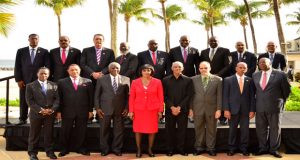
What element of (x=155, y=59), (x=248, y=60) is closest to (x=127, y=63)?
(x=155, y=59)

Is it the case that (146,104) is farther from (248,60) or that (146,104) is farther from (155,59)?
(248,60)

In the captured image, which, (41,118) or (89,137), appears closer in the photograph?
(41,118)

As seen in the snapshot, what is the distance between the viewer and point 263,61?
21.2ft

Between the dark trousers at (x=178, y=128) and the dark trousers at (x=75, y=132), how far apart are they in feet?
4.52

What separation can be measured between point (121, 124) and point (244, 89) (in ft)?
6.96

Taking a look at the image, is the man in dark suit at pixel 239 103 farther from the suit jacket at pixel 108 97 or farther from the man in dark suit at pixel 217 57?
the suit jacket at pixel 108 97

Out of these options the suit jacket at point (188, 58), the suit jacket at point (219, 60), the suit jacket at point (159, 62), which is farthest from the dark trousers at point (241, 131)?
the suit jacket at point (159, 62)

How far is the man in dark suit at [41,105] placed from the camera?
6.11 metres

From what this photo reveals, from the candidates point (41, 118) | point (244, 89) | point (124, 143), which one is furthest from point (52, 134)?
point (244, 89)

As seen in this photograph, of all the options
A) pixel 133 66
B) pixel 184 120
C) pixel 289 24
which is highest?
pixel 289 24

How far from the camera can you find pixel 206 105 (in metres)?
6.50

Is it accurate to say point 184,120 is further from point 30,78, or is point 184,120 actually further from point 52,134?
point 30,78

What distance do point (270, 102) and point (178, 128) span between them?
5.08 feet

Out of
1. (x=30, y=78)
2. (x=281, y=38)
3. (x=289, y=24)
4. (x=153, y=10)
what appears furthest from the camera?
(x=289, y=24)
